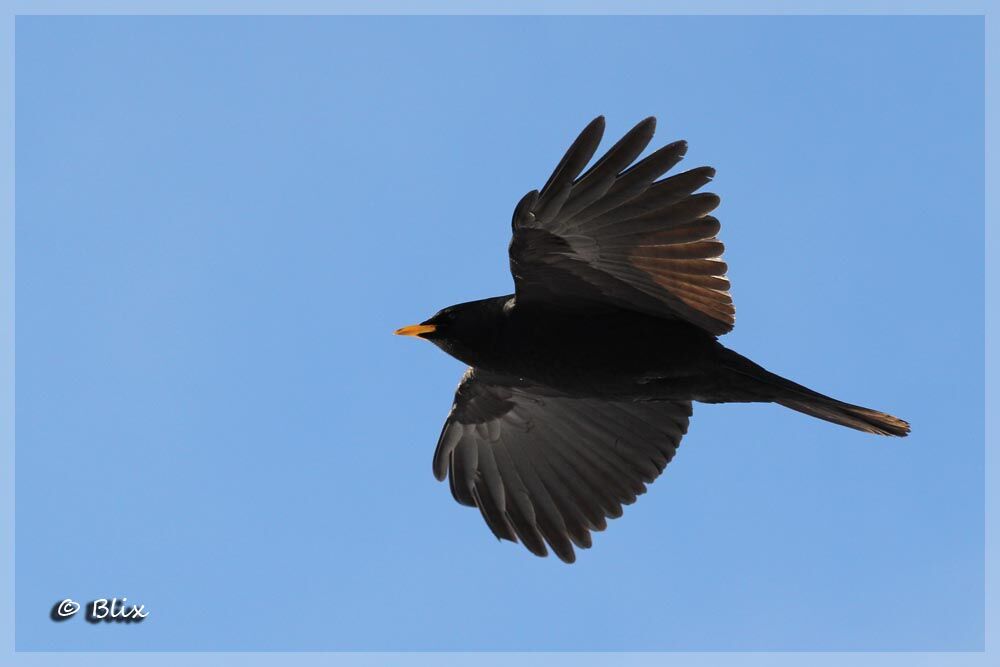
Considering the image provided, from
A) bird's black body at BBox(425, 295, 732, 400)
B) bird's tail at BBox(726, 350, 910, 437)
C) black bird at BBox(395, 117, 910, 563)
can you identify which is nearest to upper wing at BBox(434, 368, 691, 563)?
black bird at BBox(395, 117, 910, 563)

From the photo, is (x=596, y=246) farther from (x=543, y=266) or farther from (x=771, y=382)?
(x=771, y=382)

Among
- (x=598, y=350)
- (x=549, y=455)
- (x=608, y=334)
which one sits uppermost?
(x=608, y=334)

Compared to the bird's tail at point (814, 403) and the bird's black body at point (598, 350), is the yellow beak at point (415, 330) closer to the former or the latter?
the bird's black body at point (598, 350)

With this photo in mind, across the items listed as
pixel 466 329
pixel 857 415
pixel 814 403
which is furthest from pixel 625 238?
pixel 857 415

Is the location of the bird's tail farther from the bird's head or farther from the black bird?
the bird's head

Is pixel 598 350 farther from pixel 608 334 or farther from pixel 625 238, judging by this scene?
pixel 625 238

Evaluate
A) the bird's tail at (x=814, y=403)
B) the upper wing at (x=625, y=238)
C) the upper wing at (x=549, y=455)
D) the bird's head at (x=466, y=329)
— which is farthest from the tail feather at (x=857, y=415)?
the bird's head at (x=466, y=329)
